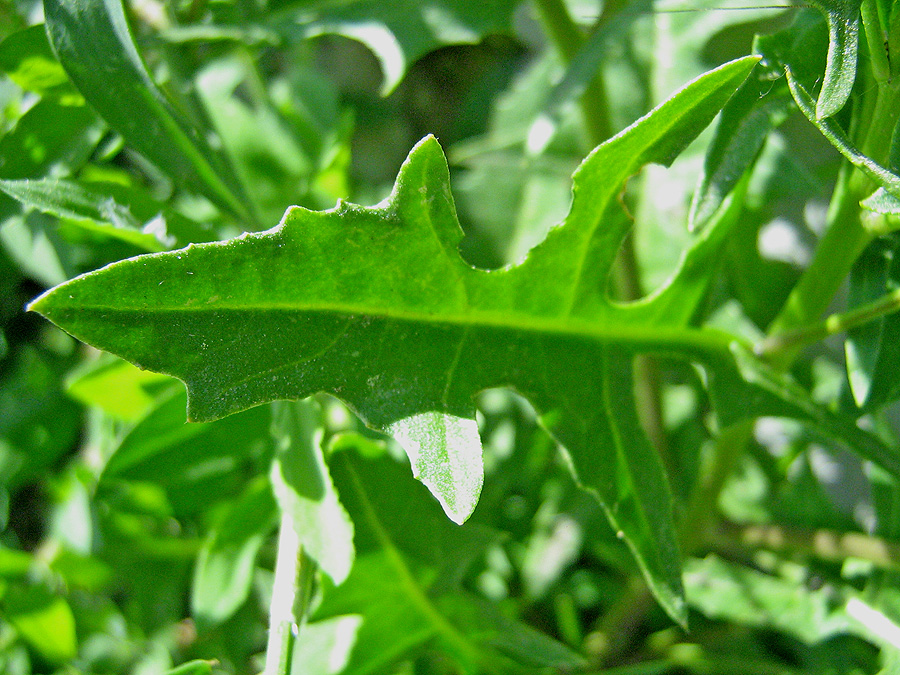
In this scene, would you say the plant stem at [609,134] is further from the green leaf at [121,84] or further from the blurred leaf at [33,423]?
the blurred leaf at [33,423]

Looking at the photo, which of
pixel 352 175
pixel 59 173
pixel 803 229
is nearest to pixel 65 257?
pixel 59 173

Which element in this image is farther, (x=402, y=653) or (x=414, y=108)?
(x=414, y=108)

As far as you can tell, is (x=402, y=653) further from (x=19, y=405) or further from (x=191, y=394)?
(x=19, y=405)

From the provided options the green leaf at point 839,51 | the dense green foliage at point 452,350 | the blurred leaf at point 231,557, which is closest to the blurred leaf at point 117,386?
the dense green foliage at point 452,350

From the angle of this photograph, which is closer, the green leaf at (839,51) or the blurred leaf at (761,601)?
the green leaf at (839,51)

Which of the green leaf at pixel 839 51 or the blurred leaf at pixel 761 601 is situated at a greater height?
the green leaf at pixel 839 51

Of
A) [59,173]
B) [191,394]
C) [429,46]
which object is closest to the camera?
[191,394]
